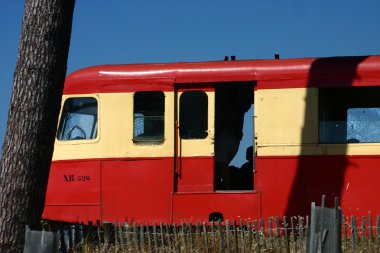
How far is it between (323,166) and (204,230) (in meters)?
2.27

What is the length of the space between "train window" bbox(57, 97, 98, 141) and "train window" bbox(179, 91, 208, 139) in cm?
151

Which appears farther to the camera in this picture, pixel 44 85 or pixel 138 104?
pixel 138 104

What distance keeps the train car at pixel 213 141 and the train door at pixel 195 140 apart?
0.05 feet

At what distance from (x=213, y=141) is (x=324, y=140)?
1.77 m

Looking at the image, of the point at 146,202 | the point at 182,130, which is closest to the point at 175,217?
the point at 146,202

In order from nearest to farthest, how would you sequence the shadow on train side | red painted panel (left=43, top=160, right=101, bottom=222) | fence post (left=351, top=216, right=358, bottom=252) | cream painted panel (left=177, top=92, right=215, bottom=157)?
fence post (left=351, top=216, right=358, bottom=252)
the shadow on train side
cream painted panel (left=177, top=92, right=215, bottom=157)
red painted panel (left=43, top=160, right=101, bottom=222)

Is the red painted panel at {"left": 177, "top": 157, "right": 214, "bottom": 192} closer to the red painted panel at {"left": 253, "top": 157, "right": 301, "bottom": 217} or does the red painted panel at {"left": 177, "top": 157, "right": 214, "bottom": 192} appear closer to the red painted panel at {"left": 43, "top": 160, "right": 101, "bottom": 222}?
the red painted panel at {"left": 253, "top": 157, "right": 301, "bottom": 217}

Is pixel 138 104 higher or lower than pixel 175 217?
higher

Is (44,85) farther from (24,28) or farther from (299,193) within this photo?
(299,193)

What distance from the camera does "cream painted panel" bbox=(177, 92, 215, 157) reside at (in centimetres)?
1188

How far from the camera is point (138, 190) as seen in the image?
12148 mm

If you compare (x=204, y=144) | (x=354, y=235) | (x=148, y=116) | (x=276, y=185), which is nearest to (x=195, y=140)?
(x=204, y=144)

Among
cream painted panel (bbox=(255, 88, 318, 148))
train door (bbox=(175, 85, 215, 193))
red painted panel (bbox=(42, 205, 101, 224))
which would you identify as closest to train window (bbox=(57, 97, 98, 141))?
red painted panel (bbox=(42, 205, 101, 224))

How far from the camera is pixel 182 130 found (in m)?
12.1
